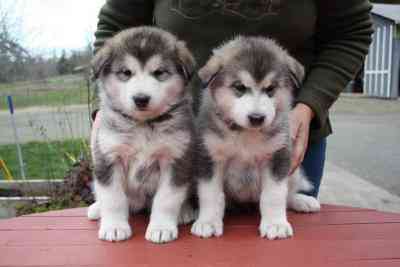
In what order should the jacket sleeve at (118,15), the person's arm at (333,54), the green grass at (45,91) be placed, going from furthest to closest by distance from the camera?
1. the green grass at (45,91)
2. the jacket sleeve at (118,15)
3. the person's arm at (333,54)

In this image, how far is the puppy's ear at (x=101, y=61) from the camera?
274 centimetres

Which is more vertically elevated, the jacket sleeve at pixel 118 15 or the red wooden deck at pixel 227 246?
the jacket sleeve at pixel 118 15

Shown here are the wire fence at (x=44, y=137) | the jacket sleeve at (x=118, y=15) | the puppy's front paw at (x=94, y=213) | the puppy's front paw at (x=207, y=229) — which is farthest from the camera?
the wire fence at (x=44, y=137)

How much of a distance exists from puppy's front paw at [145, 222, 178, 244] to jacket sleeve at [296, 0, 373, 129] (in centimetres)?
128

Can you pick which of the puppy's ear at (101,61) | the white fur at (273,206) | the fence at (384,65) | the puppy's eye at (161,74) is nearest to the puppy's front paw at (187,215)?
the white fur at (273,206)

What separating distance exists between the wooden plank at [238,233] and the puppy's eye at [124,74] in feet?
2.92

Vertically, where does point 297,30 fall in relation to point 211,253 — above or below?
above

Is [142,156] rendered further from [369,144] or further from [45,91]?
A: [369,144]

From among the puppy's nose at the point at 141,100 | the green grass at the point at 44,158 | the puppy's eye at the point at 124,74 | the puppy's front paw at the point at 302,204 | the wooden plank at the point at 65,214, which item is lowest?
the green grass at the point at 44,158

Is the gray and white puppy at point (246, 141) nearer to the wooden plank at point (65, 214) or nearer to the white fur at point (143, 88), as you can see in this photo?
the white fur at point (143, 88)

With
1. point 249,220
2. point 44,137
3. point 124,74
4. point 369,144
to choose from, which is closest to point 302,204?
point 249,220

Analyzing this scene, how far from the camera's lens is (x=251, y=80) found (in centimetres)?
266

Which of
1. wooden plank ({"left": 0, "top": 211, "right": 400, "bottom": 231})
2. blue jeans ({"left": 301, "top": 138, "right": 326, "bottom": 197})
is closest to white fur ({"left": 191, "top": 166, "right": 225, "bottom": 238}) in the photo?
wooden plank ({"left": 0, "top": 211, "right": 400, "bottom": 231})

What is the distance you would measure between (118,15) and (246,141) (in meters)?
1.52
